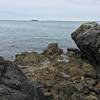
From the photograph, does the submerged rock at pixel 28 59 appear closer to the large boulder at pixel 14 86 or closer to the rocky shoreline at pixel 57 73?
the rocky shoreline at pixel 57 73

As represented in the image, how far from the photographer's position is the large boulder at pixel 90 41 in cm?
3036

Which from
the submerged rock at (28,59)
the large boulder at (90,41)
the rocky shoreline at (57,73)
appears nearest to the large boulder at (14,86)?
the rocky shoreline at (57,73)

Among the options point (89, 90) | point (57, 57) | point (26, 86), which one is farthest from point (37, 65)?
point (26, 86)

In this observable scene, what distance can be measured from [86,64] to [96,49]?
170 cm

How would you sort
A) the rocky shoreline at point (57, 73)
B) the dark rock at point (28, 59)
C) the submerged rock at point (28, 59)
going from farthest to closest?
the dark rock at point (28, 59), the submerged rock at point (28, 59), the rocky shoreline at point (57, 73)

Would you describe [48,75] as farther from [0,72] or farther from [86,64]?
[0,72]

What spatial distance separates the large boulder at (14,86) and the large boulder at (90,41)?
1335 centimetres

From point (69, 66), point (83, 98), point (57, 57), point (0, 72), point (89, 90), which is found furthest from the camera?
point (57, 57)

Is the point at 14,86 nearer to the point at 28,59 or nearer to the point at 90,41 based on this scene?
the point at 90,41

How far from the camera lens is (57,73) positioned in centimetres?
2795

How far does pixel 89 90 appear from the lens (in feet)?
80.2

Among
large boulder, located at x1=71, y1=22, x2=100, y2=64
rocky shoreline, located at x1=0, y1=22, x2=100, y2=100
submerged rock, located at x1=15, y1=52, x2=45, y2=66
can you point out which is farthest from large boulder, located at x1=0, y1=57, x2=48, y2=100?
submerged rock, located at x1=15, y1=52, x2=45, y2=66

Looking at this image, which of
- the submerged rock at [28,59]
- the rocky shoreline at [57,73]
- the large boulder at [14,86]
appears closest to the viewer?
the large boulder at [14,86]

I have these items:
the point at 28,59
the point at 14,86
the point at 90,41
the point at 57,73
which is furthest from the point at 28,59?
the point at 14,86
